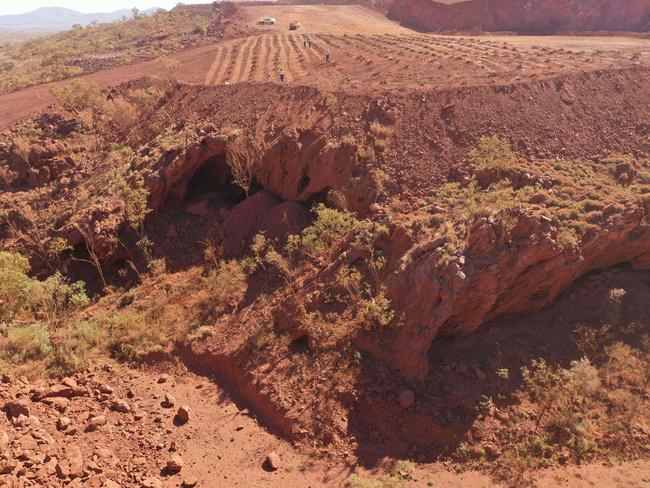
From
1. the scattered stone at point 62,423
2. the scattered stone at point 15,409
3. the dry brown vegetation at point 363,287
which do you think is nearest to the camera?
the scattered stone at point 15,409

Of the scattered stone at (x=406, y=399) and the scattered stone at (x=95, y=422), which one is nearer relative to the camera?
the scattered stone at (x=95, y=422)

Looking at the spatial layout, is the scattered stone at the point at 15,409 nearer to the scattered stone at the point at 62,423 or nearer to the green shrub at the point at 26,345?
the scattered stone at the point at 62,423

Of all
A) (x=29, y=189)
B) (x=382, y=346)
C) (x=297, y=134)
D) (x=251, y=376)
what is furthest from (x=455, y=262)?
(x=29, y=189)

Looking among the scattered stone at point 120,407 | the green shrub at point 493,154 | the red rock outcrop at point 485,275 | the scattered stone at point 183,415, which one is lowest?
the scattered stone at point 183,415

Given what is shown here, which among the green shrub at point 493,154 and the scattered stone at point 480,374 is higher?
the green shrub at point 493,154

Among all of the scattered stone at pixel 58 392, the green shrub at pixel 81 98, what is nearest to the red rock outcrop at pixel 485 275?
the scattered stone at pixel 58 392

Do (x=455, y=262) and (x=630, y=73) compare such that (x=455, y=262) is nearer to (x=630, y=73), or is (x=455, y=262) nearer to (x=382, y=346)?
(x=382, y=346)

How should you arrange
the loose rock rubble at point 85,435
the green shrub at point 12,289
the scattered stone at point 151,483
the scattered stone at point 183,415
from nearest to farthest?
the loose rock rubble at point 85,435
the scattered stone at point 151,483
the scattered stone at point 183,415
the green shrub at point 12,289
